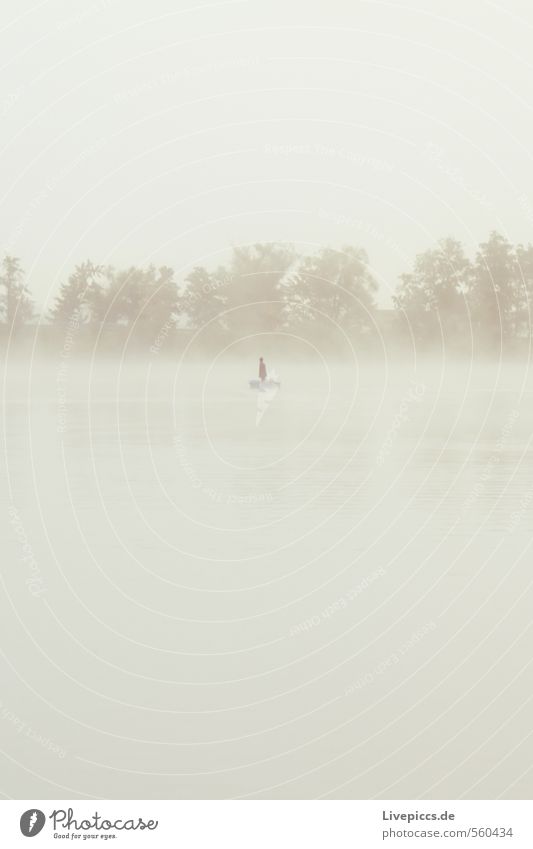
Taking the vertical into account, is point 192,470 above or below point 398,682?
above

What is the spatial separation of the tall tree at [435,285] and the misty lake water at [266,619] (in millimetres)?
11167

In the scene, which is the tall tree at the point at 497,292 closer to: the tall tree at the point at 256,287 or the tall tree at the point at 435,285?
the tall tree at the point at 435,285

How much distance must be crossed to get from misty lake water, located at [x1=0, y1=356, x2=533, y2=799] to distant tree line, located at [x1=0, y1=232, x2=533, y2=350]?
721 cm

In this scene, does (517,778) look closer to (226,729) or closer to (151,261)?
(226,729)

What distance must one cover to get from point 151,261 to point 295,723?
55.9 feet

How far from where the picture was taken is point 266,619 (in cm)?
1022

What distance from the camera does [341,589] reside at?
10.9 meters

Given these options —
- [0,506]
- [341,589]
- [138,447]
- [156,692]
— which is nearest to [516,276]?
[138,447]
